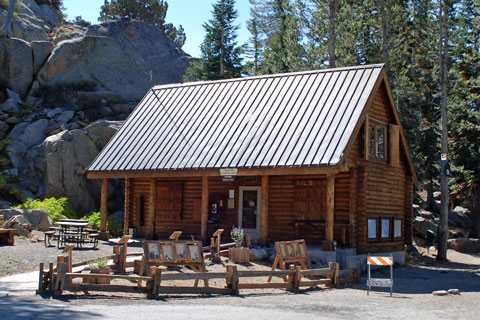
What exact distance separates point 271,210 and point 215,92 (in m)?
6.84

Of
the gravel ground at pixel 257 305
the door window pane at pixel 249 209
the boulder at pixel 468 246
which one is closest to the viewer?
the gravel ground at pixel 257 305

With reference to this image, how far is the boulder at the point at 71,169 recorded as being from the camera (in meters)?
33.1

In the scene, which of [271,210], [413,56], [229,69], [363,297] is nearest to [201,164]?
[271,210]

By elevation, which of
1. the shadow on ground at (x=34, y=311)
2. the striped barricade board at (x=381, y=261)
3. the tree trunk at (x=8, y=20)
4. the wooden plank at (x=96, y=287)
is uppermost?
the tree trunk at (x=8, y=20)

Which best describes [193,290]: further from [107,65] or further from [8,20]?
[107,65]

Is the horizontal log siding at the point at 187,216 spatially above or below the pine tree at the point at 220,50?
below

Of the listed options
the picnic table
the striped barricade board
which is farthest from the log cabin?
the striped barricade board

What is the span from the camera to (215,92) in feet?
89.5

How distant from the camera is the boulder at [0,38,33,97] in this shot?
1700 inches

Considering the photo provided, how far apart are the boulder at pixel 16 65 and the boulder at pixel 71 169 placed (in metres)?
11.0

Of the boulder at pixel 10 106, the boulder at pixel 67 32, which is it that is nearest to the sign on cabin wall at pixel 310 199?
the boulder at pixel 10 106

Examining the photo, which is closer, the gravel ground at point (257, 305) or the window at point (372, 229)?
the gravel ground at point (257, 305)

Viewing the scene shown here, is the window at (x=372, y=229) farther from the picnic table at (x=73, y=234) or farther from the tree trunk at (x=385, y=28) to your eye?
the tree trunk at (x=385, y=28)

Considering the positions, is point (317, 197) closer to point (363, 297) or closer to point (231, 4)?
point (363, 297)
